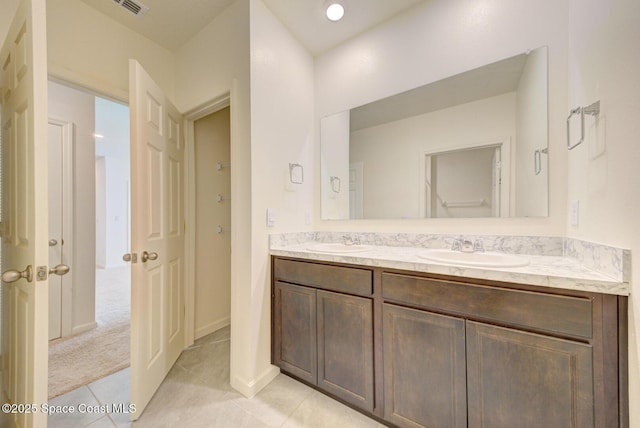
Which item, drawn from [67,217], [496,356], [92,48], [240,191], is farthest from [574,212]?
[67,217]

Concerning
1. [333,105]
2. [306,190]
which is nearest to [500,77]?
[333,105]

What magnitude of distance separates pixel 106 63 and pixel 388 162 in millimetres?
2211

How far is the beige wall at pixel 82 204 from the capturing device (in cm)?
230

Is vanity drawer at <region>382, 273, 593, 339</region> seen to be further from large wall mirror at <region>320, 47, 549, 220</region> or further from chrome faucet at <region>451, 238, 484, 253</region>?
large wall mirror at <region>320, 47, 549, 220</region>

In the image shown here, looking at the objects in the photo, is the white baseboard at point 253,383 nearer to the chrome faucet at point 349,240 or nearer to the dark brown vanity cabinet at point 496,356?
the dark brown vanity cabinet at point 496,356

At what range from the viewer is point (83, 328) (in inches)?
91.8

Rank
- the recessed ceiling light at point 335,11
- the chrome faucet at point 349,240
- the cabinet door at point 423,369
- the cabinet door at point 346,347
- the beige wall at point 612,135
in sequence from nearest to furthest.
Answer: the beige wall at point 612,135, the cabinet door at point 423,369, the cabinet door at point 346,347, the recessed ceiling light at point 335,11, the chrome faucet at point 349,240

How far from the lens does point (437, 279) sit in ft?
3.57

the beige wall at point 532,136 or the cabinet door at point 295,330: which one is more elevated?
the beige wall at point 532,136

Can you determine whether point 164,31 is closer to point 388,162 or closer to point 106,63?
point 106,63

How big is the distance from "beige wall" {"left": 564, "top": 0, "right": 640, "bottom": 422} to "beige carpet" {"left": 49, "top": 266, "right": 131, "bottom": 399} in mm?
2772

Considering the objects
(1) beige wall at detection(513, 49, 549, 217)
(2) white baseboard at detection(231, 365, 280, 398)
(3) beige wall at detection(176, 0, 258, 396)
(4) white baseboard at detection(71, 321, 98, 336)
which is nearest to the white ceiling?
(3) beige wall at detection(176, 0, 258, 396)

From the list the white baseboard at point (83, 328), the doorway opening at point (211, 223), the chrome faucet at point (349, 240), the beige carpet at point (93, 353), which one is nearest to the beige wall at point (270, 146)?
the chrome faucet at point (349, 240)

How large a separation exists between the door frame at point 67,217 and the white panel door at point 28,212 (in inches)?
54.5
